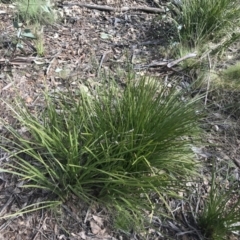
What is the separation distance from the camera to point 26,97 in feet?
7.07

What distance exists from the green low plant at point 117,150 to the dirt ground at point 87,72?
0.09m

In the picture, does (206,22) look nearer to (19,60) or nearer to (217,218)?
(19,60)

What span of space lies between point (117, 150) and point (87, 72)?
31.8 inches

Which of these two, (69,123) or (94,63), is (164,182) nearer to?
(69,123)

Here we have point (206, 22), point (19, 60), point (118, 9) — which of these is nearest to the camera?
point (19, 60)

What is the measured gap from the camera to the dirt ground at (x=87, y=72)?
1.68 meters

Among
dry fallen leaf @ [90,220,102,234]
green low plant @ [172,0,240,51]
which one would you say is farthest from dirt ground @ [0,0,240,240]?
green low plant @ [172,0,240,51]

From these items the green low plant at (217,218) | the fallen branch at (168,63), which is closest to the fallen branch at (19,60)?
the fallen branch at (168,63)

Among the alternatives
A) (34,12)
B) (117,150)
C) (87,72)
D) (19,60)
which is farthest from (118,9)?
(117,150)

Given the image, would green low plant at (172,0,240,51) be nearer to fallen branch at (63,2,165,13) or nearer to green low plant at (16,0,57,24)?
fallen branch at (63,2,165,13)

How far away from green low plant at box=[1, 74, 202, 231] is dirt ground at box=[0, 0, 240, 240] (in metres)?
0.09

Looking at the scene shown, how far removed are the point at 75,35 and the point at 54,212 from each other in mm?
1307

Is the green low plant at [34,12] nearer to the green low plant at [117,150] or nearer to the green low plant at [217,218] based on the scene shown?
the green low plant at [117,150]

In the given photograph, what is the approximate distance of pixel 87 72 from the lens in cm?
236
